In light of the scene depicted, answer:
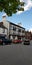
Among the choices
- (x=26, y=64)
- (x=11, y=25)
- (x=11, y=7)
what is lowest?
(x=26, y=64)

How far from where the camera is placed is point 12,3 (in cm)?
973

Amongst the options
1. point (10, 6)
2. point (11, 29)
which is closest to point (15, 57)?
point (10, 6)

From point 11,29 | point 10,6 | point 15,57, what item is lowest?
point 15,57

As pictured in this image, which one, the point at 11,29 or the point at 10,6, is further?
the point at 11,29

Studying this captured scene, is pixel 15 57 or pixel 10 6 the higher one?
pixel 10 6

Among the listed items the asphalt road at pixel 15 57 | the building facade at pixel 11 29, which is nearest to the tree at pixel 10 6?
the asphalt road at pixel 15 57

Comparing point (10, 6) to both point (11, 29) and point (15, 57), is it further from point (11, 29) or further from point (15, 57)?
point (11, 29)

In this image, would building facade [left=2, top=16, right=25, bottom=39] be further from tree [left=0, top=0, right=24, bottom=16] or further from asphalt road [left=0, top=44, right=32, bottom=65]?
tree [left=0, top=0, right=24, bottom=16]

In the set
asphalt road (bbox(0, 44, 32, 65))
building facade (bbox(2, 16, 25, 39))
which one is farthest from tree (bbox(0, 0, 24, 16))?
building facade (bbox(2, 16, 25, 39))

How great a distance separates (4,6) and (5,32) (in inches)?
2529

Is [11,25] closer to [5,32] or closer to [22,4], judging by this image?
[5,32]

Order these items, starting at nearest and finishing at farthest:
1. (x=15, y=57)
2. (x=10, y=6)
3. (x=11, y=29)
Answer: (x=10, y=6) → (x=15, y=57) → (x=11, y=29)

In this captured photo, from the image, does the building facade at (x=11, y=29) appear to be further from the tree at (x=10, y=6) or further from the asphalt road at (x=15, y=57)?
the tree at (x=10, y=6)

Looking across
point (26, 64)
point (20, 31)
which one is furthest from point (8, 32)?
point (26, 64)
